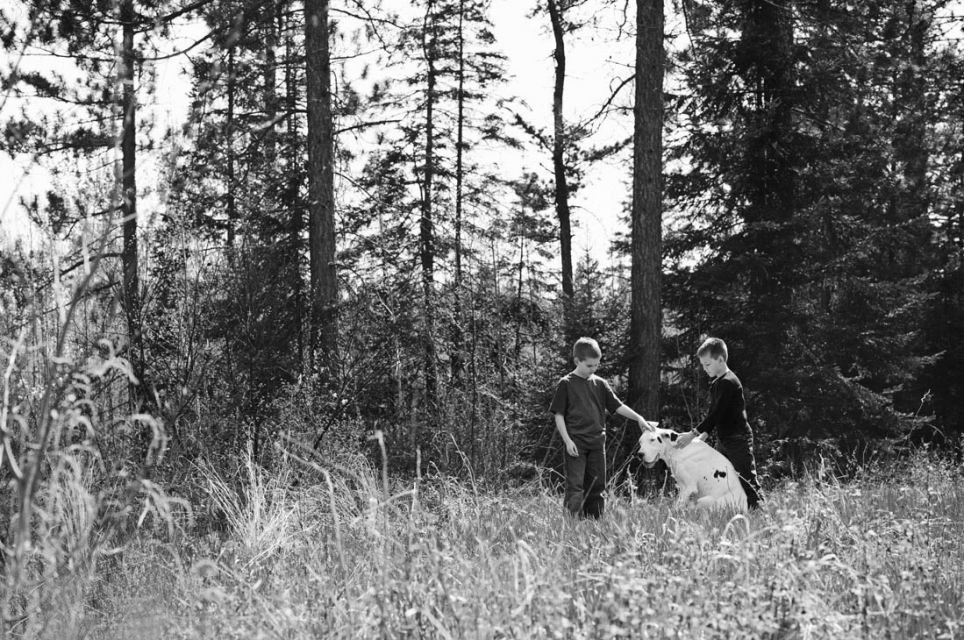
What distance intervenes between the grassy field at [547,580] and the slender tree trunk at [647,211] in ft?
17.8

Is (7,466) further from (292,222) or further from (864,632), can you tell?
(292,222)

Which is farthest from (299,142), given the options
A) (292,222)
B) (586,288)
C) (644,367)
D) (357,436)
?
(357,436)

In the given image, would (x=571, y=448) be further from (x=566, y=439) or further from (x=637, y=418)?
(x=637, y=418)

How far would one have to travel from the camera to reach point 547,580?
2805 millimetres

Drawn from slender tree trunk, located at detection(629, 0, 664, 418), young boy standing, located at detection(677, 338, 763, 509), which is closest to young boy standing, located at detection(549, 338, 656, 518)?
young boy standing, located at detection(677, 338, 763, 509)

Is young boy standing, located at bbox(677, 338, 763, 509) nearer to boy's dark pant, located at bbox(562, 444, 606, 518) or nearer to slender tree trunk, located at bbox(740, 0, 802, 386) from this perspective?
boy's dark pant, located at bbox(562, 444, 606, 518)

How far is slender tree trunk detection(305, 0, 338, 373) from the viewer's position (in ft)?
36.7

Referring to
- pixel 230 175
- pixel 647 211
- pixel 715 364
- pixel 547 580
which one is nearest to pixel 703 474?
pixel 715 364

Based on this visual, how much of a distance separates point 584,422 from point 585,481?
1.84ft

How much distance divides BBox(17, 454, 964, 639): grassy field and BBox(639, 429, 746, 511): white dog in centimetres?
36

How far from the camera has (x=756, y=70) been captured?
12484mm

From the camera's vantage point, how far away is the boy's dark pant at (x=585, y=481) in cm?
621

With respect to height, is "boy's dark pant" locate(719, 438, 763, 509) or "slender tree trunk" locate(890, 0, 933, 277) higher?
"slender tree trunk" locate(890, 0, 933, 277)

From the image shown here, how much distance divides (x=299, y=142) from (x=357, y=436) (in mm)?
14629
